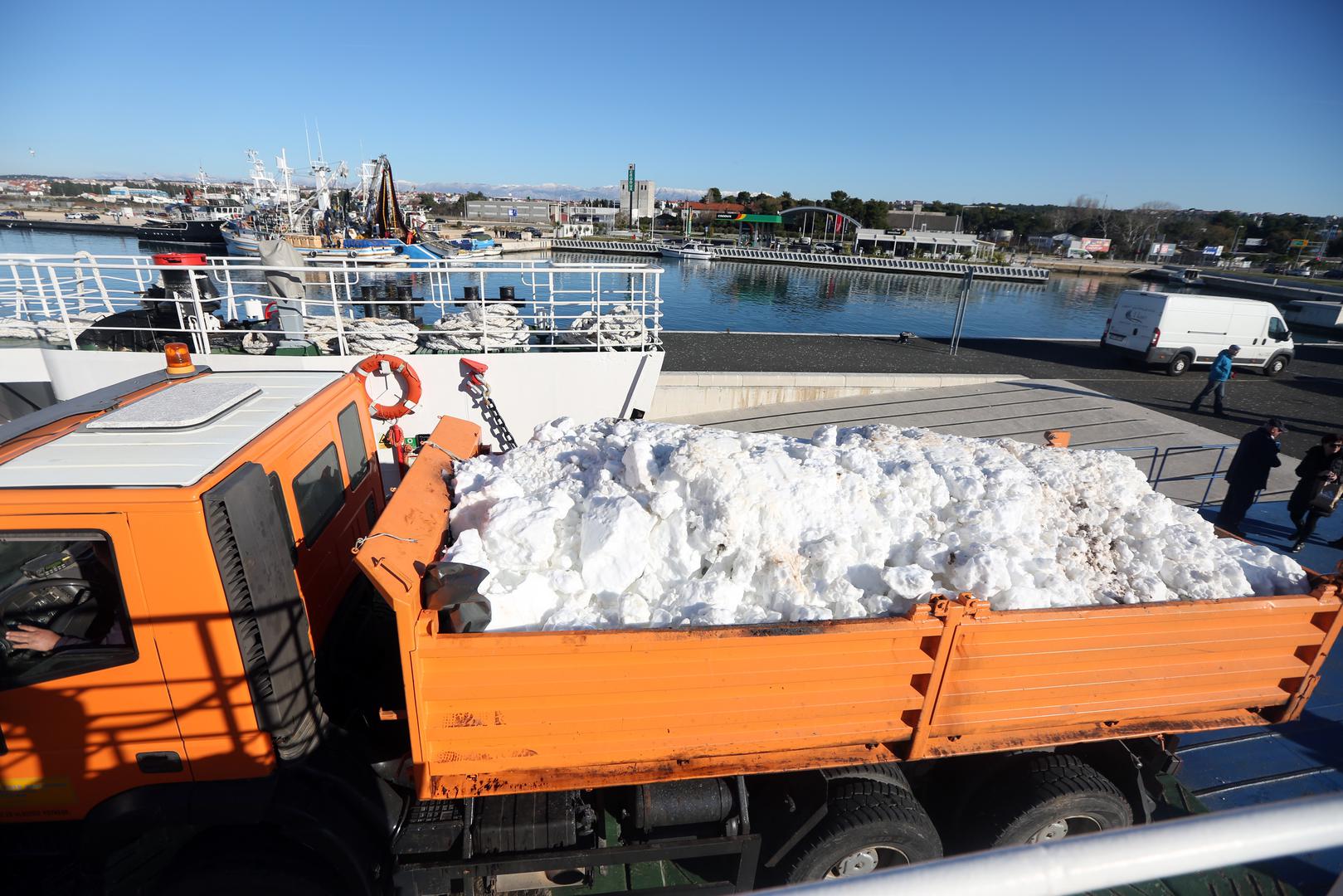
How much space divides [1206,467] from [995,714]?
10473mm

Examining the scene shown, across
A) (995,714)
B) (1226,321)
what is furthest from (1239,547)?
(1226,321)

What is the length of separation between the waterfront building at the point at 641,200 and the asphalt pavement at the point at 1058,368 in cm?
9766

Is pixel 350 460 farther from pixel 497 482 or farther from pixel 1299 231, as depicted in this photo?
pixel 1299 231

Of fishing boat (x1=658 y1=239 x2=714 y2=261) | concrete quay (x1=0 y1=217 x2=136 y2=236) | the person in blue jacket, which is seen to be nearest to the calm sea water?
fishing boat (x1=658 y1=239 x2=714 y2=261)

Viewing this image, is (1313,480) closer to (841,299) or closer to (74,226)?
(841,299)

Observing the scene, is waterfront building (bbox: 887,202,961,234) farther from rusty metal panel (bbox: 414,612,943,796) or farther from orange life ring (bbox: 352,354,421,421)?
rusty metal panel (bbox: 414,612,943,796)

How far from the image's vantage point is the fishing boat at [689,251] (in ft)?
216

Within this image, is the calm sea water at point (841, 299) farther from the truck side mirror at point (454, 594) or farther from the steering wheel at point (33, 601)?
the steering wheel at point (33, 601)

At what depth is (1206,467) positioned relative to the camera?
10195mm

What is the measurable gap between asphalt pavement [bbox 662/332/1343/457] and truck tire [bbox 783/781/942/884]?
1092cm

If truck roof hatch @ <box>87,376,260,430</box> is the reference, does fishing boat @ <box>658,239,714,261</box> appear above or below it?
below

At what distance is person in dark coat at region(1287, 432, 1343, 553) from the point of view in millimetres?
6707

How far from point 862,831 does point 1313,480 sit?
25.0 feet

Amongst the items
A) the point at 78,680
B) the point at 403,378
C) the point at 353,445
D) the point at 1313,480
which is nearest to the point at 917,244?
the point at 1313,480
